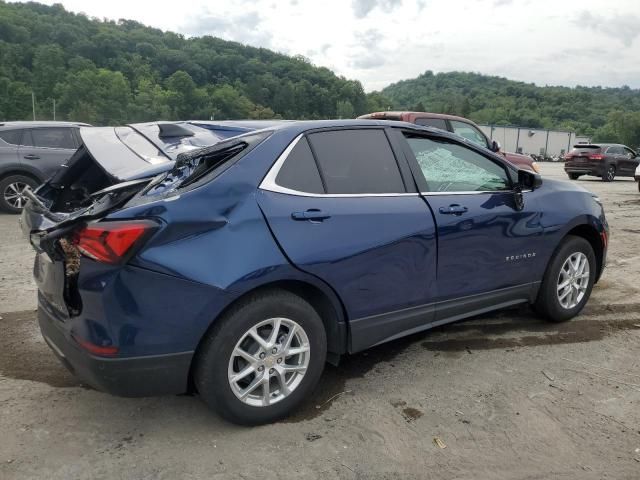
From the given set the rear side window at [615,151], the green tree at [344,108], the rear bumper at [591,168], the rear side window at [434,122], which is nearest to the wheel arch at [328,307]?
the rear side window at [434,122]

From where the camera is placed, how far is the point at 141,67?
244 feet

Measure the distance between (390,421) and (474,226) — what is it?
143 cm

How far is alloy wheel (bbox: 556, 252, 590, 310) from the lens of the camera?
4410mm

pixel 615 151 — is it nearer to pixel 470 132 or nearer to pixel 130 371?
pixel 470 132

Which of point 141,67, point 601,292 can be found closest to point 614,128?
point 141,67

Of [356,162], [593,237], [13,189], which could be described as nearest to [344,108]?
[13,189]

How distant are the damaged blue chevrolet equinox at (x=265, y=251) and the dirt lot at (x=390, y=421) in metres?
0.29

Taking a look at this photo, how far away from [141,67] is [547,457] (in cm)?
7991

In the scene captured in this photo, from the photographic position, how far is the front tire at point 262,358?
8.87ft

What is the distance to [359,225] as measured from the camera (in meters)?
3.10

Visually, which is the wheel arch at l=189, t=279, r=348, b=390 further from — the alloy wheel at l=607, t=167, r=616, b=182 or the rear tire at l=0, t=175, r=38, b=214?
the alloy wheel at l=607, t=167, r=616, b=182

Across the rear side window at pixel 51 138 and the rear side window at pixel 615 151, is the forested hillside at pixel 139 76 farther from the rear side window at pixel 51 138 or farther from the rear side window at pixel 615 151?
the rear side window at pixel 51 138

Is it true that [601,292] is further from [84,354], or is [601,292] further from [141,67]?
[141,67]

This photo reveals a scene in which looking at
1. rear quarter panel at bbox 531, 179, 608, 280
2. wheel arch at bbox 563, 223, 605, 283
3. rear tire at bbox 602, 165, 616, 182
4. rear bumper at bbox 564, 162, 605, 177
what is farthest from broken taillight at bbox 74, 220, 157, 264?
rear tire at bbox 602, 165, 616, 182
